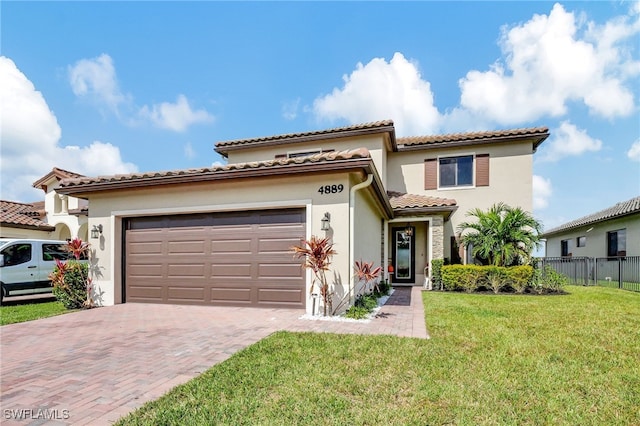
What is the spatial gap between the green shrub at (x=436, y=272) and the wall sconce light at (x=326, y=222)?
7.40 metres

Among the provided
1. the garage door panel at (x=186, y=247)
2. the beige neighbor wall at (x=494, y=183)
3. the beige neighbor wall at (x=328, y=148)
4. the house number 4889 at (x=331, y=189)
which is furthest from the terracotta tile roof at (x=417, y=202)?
the garage door panel at (x=186, y=247)

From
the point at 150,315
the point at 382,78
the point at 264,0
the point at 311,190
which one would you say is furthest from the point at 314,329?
the point at 382,78

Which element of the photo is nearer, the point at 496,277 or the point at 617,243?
the point at 496,277

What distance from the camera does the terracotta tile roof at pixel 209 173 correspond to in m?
7.04

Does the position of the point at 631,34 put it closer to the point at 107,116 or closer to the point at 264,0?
the point at 264,0

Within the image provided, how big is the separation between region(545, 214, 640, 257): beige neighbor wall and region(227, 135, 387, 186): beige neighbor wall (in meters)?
12.1

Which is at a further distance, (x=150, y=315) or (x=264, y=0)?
(x=264, y=0)

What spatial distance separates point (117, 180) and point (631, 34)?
1604cm

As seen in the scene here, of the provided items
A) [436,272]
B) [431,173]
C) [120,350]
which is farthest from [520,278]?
[120,350]

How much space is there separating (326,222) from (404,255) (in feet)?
29.4

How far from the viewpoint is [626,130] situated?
40.4ft

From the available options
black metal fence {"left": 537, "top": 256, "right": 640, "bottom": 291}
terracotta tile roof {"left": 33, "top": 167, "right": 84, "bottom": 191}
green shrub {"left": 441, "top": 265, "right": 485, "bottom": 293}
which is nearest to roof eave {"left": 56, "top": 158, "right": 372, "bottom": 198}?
green shrub {"left": 441, "top": 265, "right": 485, "bottom": 293}

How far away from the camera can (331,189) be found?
24.2 feet

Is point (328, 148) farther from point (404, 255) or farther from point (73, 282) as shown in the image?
point (73, 282)
